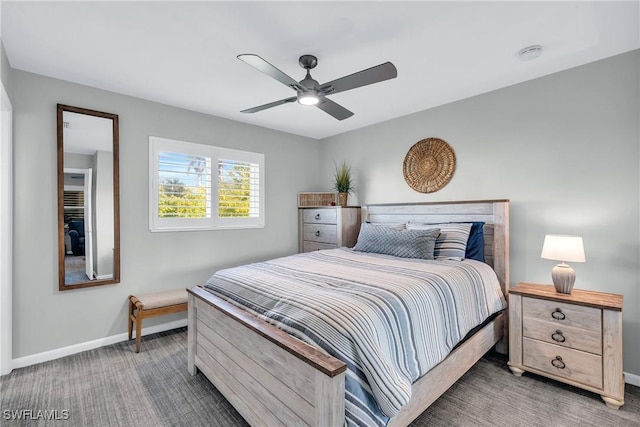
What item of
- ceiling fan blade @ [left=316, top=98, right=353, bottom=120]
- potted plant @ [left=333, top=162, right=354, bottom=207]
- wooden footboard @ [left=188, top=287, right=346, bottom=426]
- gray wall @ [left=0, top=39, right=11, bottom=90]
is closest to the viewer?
wooden footboard @ [left=188, top=287, right=346, bottom=426]

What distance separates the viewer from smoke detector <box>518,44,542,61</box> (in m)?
2.28

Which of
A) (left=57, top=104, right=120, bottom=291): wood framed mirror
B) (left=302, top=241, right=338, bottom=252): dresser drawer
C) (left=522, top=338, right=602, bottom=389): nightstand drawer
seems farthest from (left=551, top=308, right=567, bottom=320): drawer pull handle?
(left=57, top=104, right=120, bottom=291): wood framed mirror

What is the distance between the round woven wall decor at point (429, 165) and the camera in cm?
347

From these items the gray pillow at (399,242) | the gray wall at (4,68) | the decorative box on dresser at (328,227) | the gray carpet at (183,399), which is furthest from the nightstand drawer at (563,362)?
the gray wall at (4,68)

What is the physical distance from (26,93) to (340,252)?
3221 millimetres

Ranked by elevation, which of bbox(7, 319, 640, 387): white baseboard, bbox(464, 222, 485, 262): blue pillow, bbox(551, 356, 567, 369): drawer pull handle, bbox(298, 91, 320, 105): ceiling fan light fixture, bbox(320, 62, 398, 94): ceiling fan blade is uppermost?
bbox(320, 62, 398, 94): ceiling fan blade

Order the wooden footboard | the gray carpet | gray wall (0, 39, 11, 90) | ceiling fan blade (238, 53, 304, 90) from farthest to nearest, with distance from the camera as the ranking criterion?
gray wall (0, 39, 11, 90)
the gray carpet
ceiling fan blade (238, 53, 304, 90)
the wooden footboard

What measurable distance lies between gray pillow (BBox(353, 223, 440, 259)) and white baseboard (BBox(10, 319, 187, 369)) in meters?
2.37

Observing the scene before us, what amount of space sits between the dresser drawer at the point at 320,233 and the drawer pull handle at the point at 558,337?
2.45 m

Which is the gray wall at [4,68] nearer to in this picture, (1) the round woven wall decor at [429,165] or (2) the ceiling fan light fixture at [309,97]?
(2) the ceiling fan light fixture at [309,97]

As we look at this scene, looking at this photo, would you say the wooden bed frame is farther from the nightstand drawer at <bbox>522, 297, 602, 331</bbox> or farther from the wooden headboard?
the nightstand drawer at <bbox>522, 297, 602, 331</bbox>

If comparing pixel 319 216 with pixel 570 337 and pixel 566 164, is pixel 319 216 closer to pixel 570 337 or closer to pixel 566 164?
pixel 566 164

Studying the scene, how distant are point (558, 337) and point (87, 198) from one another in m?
4.22

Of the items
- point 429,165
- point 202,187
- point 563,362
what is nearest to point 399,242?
point 429,165
